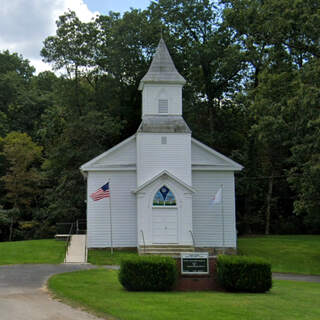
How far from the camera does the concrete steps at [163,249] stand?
80.4 ft

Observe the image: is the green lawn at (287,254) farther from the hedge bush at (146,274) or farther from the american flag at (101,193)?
the hedge bush at (146,274)

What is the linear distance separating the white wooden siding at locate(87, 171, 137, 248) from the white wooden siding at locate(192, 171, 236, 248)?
3562 mm

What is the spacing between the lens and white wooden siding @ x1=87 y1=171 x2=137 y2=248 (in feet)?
88.0

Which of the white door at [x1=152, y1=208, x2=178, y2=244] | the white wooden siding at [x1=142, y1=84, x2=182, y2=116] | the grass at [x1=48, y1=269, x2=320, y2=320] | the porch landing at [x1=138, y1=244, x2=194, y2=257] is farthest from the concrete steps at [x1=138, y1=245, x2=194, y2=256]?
the grass at [x1=48, y1=269, x2=320, y2=320]

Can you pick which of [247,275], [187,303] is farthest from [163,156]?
[187,303]

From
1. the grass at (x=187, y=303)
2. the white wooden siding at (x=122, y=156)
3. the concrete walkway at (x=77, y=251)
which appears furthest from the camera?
the white wooden siding at (x=122, y=156)

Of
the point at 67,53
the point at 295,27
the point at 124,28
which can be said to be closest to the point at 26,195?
the point at 67,53

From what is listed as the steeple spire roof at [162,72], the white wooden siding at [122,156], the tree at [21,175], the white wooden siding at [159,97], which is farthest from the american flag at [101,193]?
the tree at [21,175]

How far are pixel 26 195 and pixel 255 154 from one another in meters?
21.2

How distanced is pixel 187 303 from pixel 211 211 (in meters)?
16.2

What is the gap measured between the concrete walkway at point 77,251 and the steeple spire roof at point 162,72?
982cm

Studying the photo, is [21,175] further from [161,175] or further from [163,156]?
[161,175]

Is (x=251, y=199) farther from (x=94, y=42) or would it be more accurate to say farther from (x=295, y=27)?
(x=295, y=27)

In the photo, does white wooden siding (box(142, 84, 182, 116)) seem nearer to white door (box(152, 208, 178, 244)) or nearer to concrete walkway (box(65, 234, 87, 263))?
white door (box(152, 208, 178, 244))
